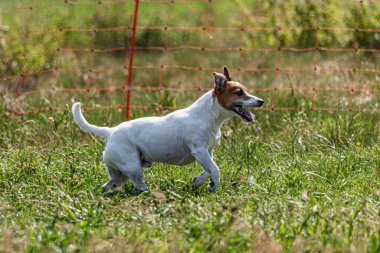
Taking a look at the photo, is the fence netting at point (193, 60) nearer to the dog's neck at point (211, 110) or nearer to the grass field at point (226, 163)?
the grass field at point (226, 163)

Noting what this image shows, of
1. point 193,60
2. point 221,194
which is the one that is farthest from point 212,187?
point 193,60

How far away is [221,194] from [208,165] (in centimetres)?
27

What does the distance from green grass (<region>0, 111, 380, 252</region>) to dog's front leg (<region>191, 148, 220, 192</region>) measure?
0.31 feet

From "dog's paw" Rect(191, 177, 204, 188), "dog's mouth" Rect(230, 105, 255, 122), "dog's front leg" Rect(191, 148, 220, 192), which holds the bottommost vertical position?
"dog's paw" Rect(191, 177, 204, 188)

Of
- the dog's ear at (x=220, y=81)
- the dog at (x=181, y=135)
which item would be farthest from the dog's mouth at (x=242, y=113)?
the dog's ear at (x=220, y=81)

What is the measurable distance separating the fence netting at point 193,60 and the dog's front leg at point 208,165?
8.90ft

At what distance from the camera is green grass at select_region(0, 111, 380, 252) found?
18.2ft

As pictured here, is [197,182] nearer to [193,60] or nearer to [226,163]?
[226,163]

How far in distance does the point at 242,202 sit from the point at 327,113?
13.6ft

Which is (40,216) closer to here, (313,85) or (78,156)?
(78,156)

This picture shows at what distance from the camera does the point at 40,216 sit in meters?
6.62

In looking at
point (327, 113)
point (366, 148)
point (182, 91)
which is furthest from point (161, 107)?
point (366, 148)

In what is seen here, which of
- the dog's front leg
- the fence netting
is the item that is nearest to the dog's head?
the dog's front leg

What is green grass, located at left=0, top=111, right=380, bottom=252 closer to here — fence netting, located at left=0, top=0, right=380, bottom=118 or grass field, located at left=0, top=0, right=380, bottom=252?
grass field, located at left=0, top=0, right=380, bottom=252
